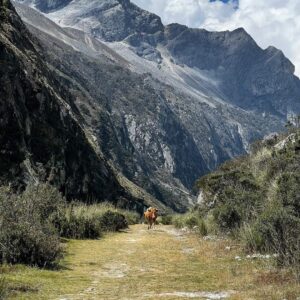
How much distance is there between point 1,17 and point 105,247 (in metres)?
38.4

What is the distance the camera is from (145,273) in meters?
14.1

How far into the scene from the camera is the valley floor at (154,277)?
35.3ft

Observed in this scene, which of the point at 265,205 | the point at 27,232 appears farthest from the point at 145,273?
the point at 265,205

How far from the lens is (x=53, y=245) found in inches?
578

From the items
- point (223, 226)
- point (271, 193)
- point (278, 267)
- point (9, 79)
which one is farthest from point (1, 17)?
point (278, 267)

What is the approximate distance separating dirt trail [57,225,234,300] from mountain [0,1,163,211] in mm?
7278

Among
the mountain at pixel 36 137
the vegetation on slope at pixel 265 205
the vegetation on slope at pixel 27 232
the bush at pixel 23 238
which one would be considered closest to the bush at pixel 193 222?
the vegetation on slope at pixel 265 205

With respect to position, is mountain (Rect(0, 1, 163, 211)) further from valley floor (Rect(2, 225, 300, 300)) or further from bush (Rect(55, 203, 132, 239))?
valley floor (Rect(2, 225, 300, 300))

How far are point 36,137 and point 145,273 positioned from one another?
28818 millimetres

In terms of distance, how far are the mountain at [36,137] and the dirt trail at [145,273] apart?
728cm

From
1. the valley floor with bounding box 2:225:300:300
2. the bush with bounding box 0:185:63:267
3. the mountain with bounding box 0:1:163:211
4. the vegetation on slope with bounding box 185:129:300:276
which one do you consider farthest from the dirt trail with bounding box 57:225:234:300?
the mountain with bounding box 0:1:163:211

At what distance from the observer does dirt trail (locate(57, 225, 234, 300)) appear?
1099 centimetres

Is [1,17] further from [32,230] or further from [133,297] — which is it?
[133,297]

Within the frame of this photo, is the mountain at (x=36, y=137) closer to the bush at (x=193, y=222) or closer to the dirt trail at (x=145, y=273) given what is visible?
the dirt trail at (x=145, y=273)
